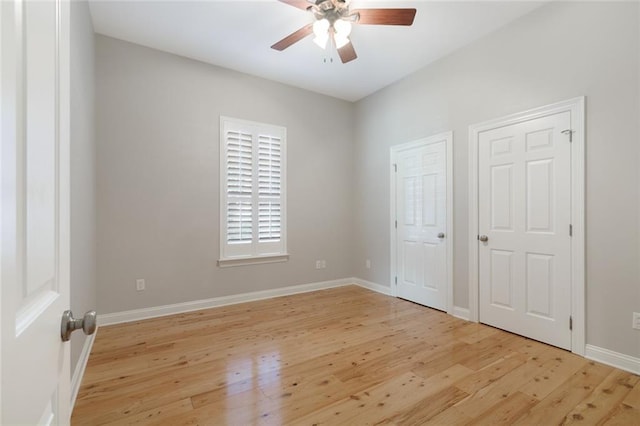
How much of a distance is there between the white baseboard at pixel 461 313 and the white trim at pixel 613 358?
1054 millimetres

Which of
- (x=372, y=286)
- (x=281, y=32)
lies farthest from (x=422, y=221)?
(x=281, y=32)

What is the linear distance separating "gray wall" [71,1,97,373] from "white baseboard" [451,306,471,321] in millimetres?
3614

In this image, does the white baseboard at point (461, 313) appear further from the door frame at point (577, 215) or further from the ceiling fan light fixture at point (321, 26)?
the ceiling fan light fixture at point (321, 26)

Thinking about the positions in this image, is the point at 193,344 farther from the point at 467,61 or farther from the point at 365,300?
the point at 467,61

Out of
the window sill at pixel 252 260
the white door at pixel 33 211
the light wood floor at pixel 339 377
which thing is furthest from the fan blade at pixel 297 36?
the light wood floor at pixel 339 377

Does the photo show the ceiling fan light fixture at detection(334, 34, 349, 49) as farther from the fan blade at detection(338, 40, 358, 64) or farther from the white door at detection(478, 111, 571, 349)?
the white door at detection(478, 111, 571, 349)

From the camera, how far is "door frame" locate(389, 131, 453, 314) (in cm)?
360

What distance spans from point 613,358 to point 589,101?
2119 mm

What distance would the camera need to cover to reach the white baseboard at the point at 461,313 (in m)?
3.41

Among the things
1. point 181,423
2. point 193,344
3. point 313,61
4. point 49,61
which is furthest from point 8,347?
point 313,61

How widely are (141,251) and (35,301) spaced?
324 cm

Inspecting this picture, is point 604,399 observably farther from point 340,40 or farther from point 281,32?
point 281,32

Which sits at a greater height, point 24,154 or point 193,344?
point 24,154

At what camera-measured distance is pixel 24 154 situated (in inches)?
20.8
